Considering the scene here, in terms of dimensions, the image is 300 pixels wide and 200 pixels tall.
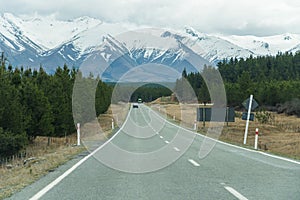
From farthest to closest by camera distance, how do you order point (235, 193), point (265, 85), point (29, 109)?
point (265, 85), point (29, 109), point (235, 193)

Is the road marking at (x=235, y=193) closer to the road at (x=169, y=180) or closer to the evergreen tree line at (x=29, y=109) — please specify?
the road at (x=169, y=180)

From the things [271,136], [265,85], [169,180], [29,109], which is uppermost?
[265,85]

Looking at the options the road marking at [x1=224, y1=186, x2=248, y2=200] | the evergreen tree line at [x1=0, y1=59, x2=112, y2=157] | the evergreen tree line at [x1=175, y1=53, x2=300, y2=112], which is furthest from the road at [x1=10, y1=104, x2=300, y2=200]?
the evergreen tree line at [x1=175, y1=53, x2=300, y2=112]

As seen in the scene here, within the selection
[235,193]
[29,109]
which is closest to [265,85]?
[29,109]

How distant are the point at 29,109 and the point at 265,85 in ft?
249

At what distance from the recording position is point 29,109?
1214 inches

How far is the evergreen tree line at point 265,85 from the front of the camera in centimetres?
8729

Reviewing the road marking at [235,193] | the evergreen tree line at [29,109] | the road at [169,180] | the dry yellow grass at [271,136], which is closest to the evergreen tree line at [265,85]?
the dry yellow grass at [271,136]

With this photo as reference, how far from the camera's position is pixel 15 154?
1046 inches

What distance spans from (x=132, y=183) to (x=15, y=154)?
1731 centimetres

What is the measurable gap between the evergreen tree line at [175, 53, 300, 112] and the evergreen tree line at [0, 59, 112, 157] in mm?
11227

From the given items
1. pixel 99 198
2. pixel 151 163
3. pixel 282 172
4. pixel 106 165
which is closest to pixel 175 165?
pixel 151 163

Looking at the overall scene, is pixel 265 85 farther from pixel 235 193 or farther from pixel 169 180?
pixel 235 193

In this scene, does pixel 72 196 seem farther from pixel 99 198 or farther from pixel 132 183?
pixel 132 183
